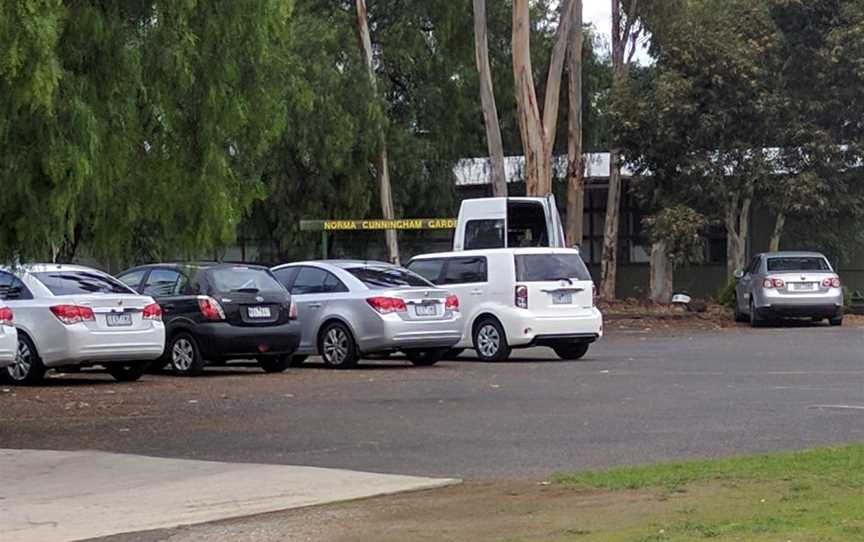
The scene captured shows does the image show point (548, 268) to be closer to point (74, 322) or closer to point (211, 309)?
point (211, 309)

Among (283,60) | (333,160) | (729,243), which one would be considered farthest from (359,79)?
(283,60)

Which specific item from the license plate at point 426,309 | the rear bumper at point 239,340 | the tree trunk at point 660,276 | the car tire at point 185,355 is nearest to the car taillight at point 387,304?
the license plate at point 426,309

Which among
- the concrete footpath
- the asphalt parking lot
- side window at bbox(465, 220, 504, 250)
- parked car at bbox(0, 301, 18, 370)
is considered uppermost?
side window at bbox(465, 220, 504, 250)

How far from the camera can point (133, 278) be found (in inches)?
885

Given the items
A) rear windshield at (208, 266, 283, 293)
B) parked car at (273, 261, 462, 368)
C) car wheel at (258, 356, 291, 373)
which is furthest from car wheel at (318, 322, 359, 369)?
rear windshield at (208, 266, 283, 293)

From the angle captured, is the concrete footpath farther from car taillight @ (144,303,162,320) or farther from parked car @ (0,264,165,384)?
car taillight @ (144,303,162,320)

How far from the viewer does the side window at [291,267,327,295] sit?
75.7 ft

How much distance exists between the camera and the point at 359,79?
42531mm

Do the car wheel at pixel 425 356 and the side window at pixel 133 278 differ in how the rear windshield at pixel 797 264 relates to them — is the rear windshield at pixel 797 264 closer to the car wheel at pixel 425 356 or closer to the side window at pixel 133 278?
the car wheel at pixel 425 356

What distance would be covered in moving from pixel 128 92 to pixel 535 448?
4510mm

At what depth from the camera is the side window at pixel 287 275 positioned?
23547 mm

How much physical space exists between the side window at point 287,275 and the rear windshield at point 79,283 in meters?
3.45

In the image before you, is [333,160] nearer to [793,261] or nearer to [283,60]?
[793,261]

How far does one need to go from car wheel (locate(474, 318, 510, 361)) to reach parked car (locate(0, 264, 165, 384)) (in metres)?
5.45
